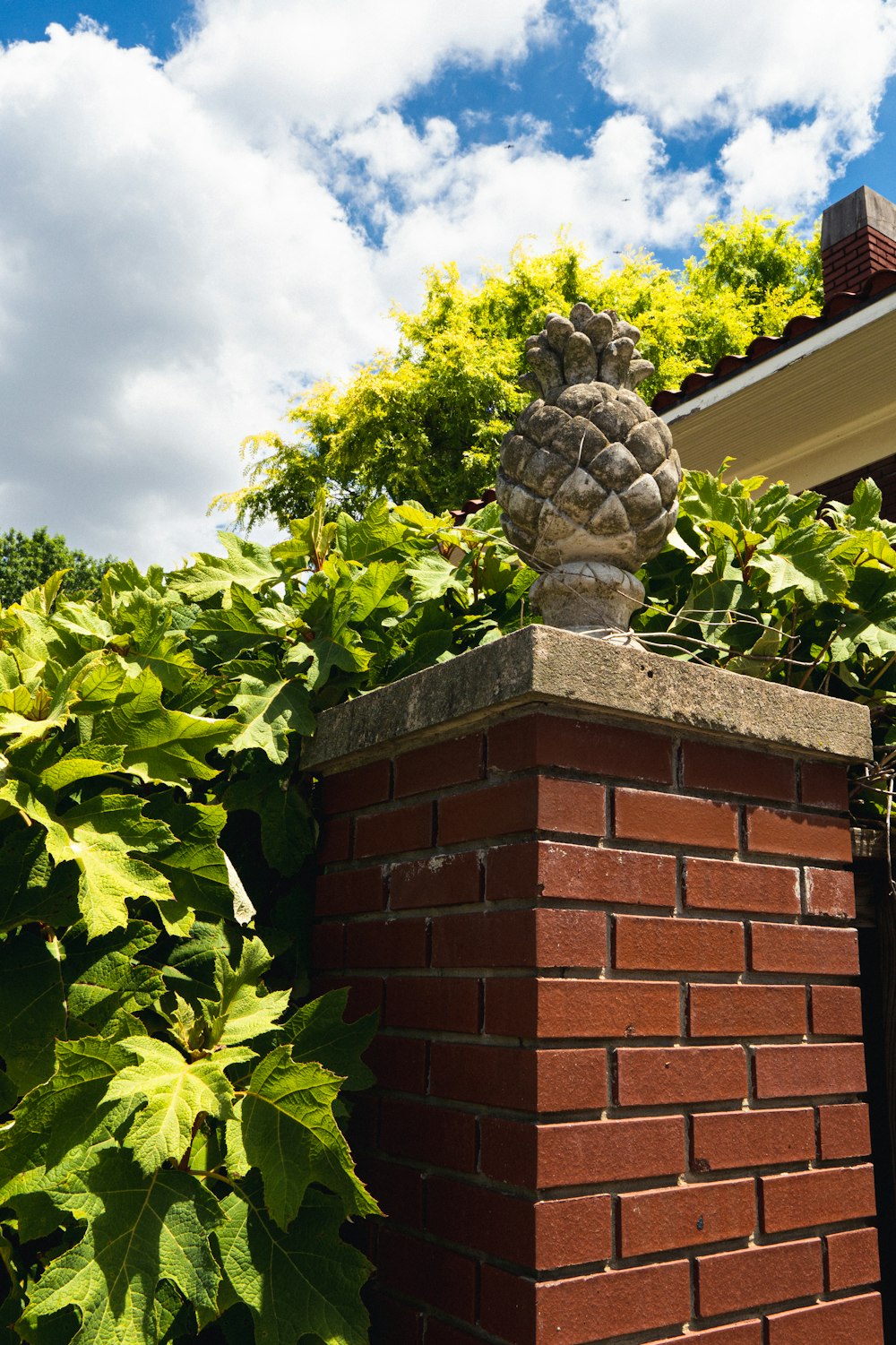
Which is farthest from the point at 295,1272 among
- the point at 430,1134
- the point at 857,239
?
the point at 857,239

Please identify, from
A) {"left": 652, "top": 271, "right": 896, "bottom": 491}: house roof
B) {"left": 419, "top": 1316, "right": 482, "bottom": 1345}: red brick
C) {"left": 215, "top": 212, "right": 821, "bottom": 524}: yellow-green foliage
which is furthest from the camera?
{"left": 215, "top": 212, "right": 821, "bottom": 524}: yellow-green foliage

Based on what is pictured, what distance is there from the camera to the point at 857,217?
8.77 m

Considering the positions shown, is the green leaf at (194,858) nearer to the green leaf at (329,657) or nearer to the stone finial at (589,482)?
the green leaf at (329,657)

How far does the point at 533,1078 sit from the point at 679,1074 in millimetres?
291

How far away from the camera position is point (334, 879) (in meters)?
2.13

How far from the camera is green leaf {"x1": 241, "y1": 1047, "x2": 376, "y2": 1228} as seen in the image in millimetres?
1485

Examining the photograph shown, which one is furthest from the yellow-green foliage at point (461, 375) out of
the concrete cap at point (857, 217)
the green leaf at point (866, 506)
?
the green leaf at point (866, 506)

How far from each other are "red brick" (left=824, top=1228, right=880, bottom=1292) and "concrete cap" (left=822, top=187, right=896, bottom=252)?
8.75m

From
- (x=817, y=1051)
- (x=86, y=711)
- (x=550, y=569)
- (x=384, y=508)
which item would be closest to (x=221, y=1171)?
(x=86, y=711)

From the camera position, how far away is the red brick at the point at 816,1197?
5.66 feet

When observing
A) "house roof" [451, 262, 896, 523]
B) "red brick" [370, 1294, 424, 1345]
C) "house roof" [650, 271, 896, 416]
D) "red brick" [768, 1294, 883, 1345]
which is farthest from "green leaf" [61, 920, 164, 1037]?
"house roof" [650, 271, 896, 416]

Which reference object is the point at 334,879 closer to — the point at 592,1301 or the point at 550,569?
the point at 550,569

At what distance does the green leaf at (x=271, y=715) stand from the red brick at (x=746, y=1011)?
2.79ft

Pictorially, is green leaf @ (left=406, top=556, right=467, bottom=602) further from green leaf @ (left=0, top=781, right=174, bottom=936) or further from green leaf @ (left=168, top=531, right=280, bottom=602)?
green leaf @ (left=0, top=781, right=174, bottom=936)
